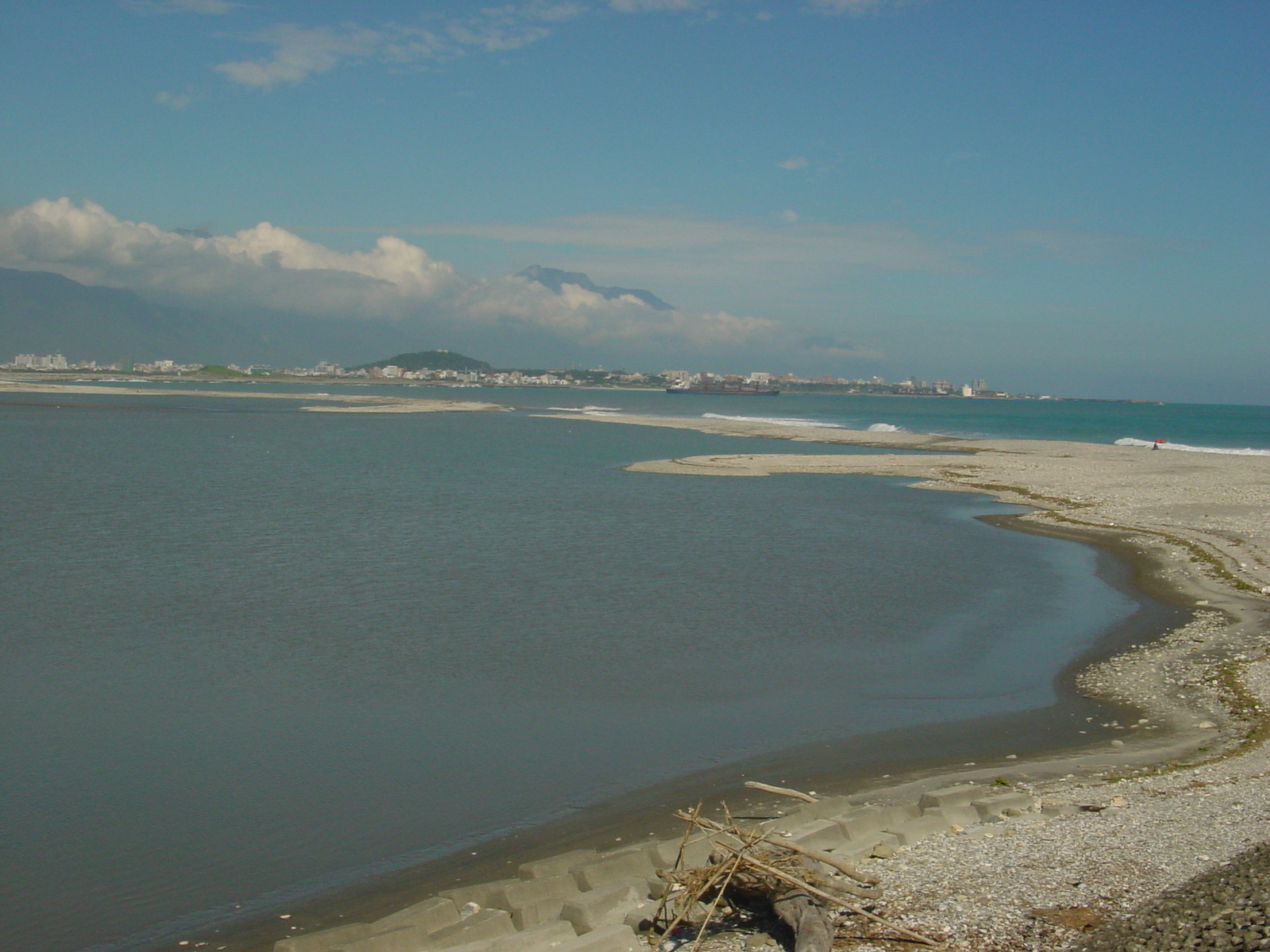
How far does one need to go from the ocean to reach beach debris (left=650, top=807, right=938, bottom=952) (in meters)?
3.31

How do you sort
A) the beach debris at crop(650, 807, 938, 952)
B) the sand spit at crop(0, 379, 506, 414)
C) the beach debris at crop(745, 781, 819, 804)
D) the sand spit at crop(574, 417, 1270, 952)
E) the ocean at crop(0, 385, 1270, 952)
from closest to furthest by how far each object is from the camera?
the beach debris at crop(650, 807, 938, 952)
the sand spit at crop(574, 417, 1270, 952)
the beach debris at crop(745, 781, 819, 804)
the ocean at crop(0, 385, 1270, 952)
the sand spit at crop(0, 379, 506, 414)

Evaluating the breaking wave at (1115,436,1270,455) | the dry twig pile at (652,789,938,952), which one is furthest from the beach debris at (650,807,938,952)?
the breaking wave at (1115,436,1270,455)

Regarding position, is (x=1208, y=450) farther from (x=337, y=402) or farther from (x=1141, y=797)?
(x=337, y=402)

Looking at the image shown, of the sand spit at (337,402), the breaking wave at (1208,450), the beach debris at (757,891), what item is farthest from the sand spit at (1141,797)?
the sand spit at (337,402)

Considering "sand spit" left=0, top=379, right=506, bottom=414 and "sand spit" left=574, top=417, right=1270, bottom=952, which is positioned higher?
"sand spit" left=0, top=379, right=506, bottom=414

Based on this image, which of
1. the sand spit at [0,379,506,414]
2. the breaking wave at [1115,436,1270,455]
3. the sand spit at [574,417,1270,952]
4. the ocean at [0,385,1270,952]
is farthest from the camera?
the sand spit at [0,379,506,414]

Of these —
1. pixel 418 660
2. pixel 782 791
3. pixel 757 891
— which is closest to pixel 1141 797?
pixel 782 791

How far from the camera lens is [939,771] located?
1238 cm

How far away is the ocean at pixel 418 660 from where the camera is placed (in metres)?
10.8

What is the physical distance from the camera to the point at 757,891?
8.18m

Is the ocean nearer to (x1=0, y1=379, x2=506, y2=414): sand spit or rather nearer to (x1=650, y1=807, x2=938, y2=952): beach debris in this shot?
(x1=650, y1=807, x2=938, y2=952): beach debris

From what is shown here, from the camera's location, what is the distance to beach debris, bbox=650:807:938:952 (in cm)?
767

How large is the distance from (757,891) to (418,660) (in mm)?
10415

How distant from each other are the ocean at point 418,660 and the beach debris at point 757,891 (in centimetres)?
331
